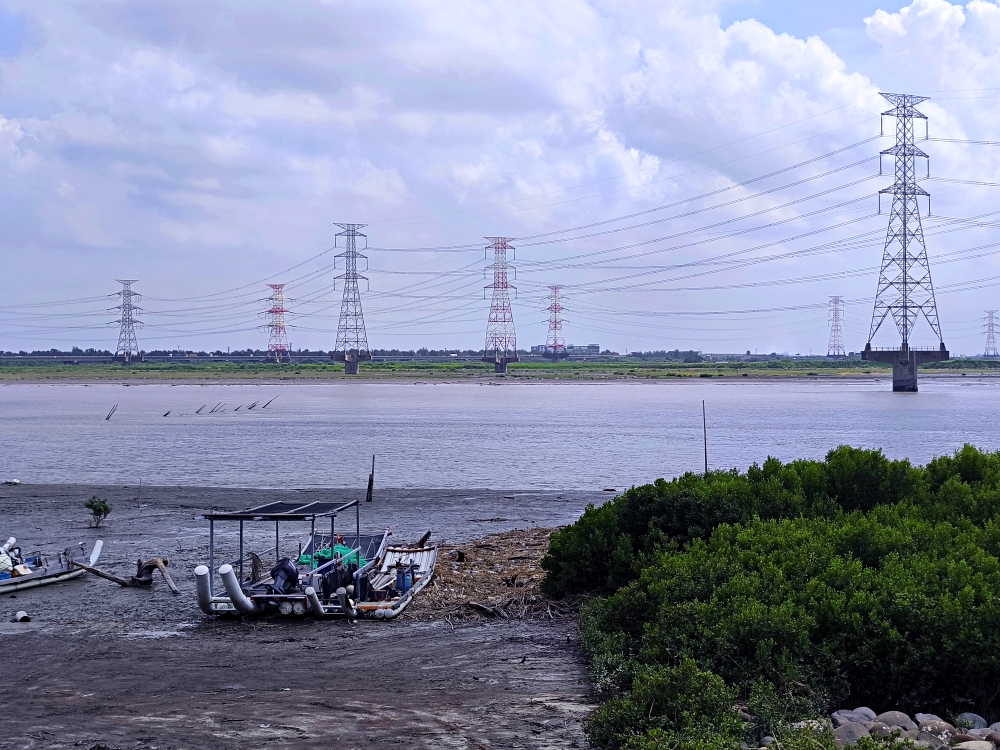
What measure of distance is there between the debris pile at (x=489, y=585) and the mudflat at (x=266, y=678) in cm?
55

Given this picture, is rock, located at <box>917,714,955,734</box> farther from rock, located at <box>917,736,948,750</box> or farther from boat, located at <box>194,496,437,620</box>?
boat, located at <box>194,496,437,620</box>

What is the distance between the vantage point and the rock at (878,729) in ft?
35.7

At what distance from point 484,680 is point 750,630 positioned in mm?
4119

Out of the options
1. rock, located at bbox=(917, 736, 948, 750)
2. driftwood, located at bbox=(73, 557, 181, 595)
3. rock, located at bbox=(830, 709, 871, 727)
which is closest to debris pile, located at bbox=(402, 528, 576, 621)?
driftwood, located at bbox=(73, 557, 181, 595)

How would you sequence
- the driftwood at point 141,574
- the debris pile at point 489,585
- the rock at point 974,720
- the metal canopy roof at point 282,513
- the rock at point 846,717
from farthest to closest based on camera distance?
the driftwood at point 141,574 < the metal canopy roof at point 282,513 < the debris pile at point 489,585 < the rock at point 974,720 < the rock at point 846,717

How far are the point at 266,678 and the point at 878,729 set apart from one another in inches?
339

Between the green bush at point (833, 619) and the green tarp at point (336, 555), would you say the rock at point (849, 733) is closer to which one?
the green bush at point (833, 619)

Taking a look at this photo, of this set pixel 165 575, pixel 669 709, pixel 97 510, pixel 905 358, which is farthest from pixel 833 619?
pixel 905 358

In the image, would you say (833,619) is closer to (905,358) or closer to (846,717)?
(846,717)

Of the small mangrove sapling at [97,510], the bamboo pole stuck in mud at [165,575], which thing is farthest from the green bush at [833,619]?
the small mangrove sapling at [97,510]

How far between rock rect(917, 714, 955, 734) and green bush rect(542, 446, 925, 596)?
22.7 ft

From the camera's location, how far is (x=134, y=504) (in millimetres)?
36688

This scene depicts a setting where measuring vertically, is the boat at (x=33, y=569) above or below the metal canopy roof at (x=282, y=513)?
below

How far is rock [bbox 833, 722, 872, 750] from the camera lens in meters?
10.8
